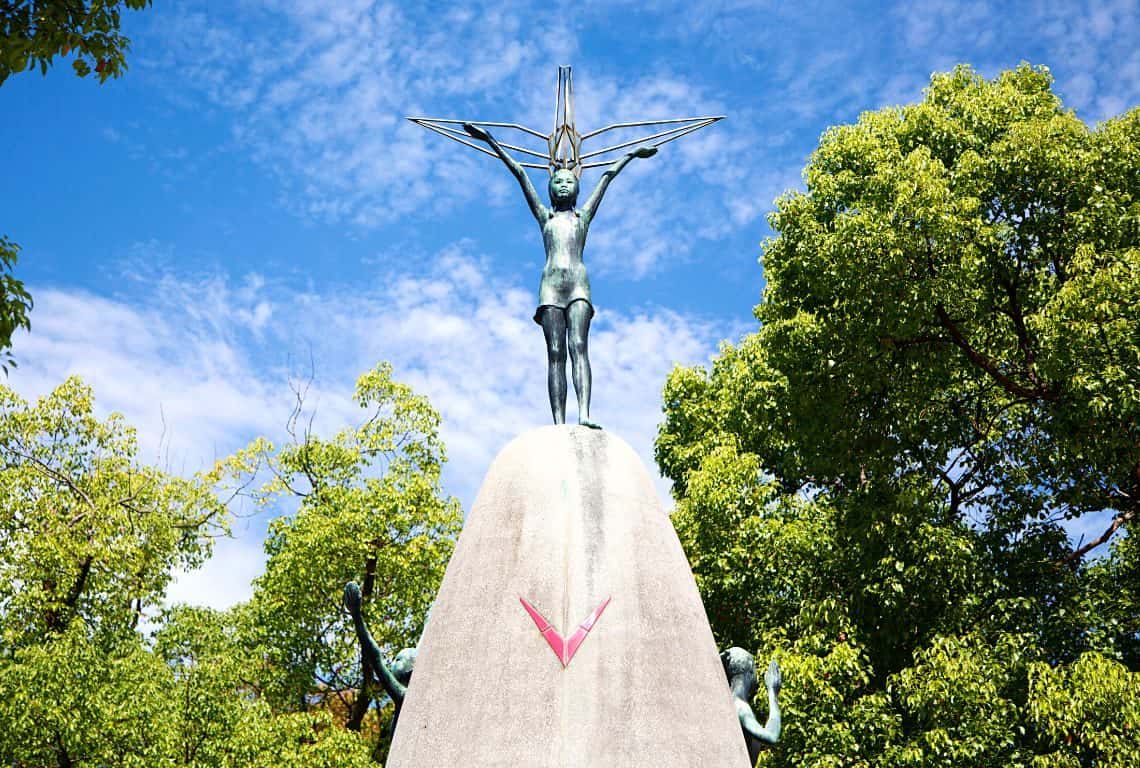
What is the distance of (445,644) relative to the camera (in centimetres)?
590

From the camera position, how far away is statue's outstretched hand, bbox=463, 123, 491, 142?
7.72 metres

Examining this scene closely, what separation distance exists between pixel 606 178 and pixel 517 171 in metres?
0.61

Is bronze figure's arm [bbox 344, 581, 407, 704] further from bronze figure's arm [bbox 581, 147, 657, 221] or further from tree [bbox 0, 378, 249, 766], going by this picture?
tree [bbox 0, 378, 249, 766]

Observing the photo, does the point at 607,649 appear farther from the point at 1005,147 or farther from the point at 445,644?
the point at 1005,147

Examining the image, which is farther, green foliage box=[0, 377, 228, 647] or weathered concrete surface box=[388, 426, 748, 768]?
green foliage box=[0, 377, 228, 647]

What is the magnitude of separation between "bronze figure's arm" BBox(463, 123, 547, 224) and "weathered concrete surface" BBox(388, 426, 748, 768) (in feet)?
5.78

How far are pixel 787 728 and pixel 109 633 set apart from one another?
12.2 meters

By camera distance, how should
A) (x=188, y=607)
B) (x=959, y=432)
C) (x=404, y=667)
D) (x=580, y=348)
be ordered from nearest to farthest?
1. (x=404, y=667)
2. (x=580, y=348)
3. (x=959, y=432)
4. (x=188, y=607)

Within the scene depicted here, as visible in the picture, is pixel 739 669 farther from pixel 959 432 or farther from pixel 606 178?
pixel 959 432

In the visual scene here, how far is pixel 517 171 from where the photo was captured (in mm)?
7641

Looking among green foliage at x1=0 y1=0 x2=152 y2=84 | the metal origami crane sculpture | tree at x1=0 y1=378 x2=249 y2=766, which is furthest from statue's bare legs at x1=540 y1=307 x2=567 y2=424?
tree at x1=0 y1=378 x2=249 y2=766

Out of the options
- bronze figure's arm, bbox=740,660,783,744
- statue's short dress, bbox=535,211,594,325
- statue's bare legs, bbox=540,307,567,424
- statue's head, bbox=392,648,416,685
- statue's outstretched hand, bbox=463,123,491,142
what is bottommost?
bronze figure's arm, bbox=740,660,783,744

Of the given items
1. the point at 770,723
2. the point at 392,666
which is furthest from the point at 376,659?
the point at 770,723

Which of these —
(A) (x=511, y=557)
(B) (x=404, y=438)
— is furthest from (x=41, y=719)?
(A) (x=511, y=557)
